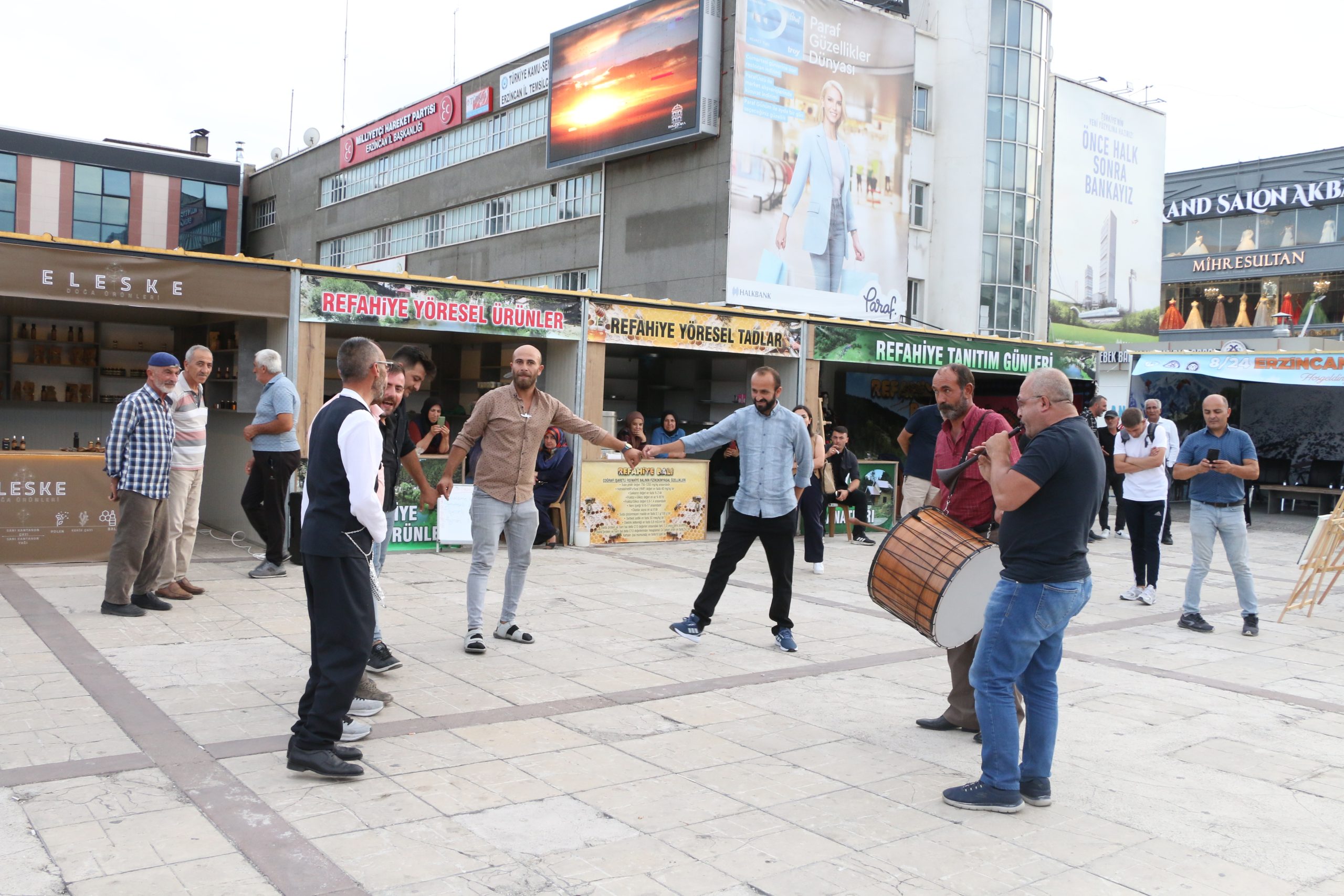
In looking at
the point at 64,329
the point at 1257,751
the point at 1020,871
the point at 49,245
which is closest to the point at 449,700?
the point at 1020,871

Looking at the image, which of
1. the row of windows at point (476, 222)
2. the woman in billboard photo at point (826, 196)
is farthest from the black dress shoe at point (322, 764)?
the row of windows at point (476, 222)

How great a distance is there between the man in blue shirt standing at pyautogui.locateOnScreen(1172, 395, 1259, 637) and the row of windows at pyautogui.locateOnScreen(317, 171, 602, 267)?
87.9 feet

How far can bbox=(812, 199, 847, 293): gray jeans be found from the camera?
104 ft

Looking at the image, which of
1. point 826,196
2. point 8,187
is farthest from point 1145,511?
point 8,187

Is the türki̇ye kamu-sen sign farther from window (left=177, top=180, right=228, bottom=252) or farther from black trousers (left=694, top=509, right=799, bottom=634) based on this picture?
window (left=177, top=180, right=228, bottom=252)

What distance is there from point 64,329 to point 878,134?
2528 centimetres

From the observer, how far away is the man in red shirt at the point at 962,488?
17.8 feet

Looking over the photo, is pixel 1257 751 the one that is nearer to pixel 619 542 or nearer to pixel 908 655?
pixel 908 655

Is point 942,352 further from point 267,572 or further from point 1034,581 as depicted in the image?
point 1034,581

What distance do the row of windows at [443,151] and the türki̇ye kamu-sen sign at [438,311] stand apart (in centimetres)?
2510

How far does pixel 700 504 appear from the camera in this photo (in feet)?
44.1

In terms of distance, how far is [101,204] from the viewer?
149 feet

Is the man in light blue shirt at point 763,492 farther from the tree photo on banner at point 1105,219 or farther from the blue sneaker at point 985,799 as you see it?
the tree photo on banner at point 1105,219

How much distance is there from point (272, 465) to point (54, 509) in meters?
2.09
